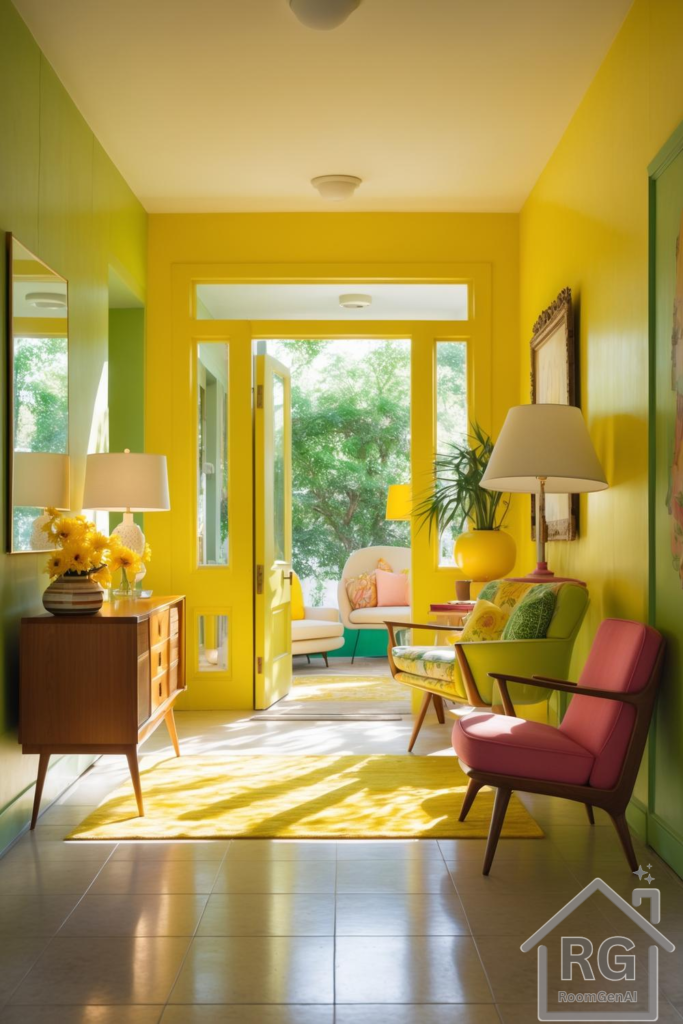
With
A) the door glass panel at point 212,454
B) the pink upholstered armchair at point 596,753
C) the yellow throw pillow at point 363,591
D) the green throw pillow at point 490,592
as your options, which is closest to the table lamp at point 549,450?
the green throw pillow at point 490,592

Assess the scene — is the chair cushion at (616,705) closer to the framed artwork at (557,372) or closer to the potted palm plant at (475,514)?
the framed artwork at (557,372)

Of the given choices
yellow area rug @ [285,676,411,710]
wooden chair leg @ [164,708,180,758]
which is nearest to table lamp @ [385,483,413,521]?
yellow area rug @ [285,676,411,710]

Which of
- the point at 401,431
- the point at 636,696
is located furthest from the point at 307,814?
the point at 401,431

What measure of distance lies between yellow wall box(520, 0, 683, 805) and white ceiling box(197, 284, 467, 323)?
1.61 metres

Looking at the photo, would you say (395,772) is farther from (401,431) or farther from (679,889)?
(401,431)

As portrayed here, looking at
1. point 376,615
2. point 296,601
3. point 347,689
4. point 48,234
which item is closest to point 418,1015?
point 48,234

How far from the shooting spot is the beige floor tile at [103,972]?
2.24 m

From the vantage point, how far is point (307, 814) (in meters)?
3.71

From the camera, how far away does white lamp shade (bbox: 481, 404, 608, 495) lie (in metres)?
3.80

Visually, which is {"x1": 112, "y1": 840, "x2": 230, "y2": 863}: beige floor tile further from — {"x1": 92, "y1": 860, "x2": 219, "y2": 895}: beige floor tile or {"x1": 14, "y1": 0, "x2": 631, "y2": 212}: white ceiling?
{"x1": 14, "y1": 0, "x2": 631, "y2": 212}: white ceiling

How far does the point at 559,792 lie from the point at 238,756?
2.06 m

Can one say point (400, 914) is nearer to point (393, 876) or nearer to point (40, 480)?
point (393, 876)

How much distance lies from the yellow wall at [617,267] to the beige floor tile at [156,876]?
161cm

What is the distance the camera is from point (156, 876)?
3.04 m
